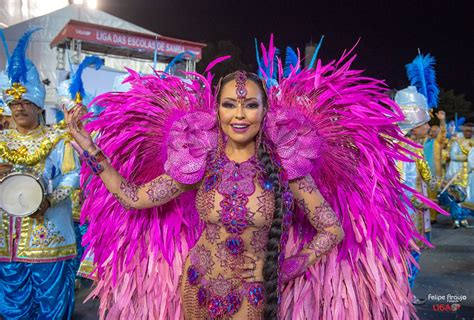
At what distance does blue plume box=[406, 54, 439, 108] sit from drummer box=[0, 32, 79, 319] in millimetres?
3885

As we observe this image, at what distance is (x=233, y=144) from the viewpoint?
2084 mm

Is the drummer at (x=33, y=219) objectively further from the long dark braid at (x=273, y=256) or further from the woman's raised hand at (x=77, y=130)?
the long dark braid at (x=273, y=256)

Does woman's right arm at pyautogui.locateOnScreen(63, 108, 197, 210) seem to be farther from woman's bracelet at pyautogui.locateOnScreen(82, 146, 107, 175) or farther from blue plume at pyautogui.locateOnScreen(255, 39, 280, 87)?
blue plume at pyautogui.locateOnScreen(255, 39, 280, 87)

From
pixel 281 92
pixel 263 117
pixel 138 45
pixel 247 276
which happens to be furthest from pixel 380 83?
pixel 138 45

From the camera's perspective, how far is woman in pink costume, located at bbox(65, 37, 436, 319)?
197 cm

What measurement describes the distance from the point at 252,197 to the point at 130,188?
61 centimetres

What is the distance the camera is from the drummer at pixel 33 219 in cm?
369

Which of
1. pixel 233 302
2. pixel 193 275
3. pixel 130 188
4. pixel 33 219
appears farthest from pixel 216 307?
pixel 33 219

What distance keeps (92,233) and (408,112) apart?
358 centimetres

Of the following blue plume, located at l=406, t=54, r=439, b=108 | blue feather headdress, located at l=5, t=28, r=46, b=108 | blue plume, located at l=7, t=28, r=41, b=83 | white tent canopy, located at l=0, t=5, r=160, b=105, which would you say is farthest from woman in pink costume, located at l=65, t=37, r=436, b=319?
white tent canopy, located at l=0, t=5, r=160, b=105

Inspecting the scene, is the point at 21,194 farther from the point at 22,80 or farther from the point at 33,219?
the point at 22,80

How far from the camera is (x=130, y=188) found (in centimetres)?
218

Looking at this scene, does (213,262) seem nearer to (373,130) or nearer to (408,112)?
(373,130)

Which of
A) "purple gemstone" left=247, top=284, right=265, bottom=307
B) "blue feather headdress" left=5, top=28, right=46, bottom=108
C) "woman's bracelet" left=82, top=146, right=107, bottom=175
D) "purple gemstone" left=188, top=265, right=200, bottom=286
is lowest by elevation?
"purple gemstone" left=247, top=284, right=265, bottom=307
